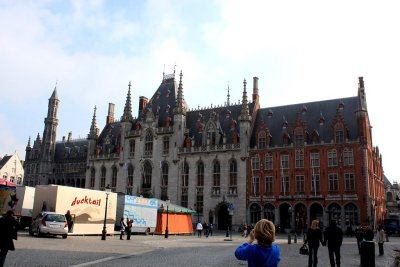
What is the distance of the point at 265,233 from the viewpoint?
17.8 ft

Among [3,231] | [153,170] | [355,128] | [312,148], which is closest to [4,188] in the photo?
[3,231]

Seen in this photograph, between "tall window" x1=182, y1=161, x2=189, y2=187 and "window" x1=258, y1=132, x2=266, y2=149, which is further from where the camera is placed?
"tall window" x1=182, y1=161, x2=189, y2=187

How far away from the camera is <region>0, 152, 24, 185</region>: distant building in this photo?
92.6 m

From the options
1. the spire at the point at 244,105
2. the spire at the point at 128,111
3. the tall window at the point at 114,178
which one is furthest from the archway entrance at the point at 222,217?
the spire at the point at 128,111

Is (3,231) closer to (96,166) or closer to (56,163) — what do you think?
(96,166)

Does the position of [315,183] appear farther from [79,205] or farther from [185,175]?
[79,205]

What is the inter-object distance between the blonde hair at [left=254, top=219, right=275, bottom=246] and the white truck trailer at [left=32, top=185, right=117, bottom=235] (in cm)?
2514

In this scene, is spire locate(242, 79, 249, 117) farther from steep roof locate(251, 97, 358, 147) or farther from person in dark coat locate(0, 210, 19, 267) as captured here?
person in dark coat locate(0, 210, 19, 267)

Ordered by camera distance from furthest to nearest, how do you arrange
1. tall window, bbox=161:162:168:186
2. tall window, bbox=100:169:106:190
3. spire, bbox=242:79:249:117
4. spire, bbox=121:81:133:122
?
spire, bbox=121:81:133:122, tall window, bbox=100:169:106:190, tall window, bbox=161:162:168:186, spire, bbox=242:79:249:117

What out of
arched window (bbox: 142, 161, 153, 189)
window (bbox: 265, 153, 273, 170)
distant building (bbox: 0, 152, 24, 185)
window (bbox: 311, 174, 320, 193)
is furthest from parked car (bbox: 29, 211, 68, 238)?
distant building (bbox: 0, 152, 24, 185)

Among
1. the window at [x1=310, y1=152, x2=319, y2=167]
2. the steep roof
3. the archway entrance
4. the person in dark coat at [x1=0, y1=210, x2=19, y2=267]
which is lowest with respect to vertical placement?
the person in dark coat at [x1=0, y1=210, x2=19, y2=267]

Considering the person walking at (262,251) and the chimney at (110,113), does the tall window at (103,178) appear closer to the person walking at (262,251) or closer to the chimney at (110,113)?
the chimney at (110,113)

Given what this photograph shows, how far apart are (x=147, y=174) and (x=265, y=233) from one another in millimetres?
58203

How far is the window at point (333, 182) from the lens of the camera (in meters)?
49.1
